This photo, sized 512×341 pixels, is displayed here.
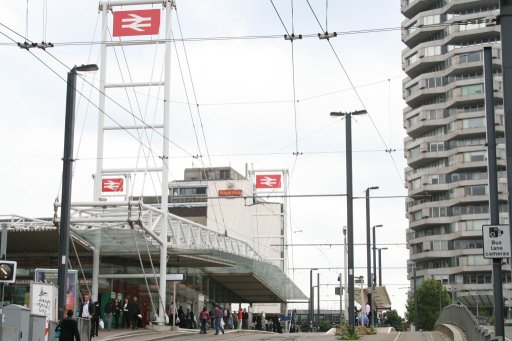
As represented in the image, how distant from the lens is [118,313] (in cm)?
4384

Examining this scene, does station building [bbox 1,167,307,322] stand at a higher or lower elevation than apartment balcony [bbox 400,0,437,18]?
lower

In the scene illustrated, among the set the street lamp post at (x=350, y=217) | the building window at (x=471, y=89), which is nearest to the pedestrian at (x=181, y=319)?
the street lamp post at (x=350, y=217)

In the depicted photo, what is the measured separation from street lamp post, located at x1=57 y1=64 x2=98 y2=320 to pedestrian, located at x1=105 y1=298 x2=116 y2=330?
1561cm

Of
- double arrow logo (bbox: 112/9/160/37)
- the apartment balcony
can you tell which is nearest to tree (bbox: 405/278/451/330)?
the apartment balcony

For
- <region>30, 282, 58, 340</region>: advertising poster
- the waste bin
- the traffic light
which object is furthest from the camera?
<region>30, 282, 58, 340</region>: advertising poster

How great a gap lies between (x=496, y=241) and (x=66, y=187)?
12.9 metres

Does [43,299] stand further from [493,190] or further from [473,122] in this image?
[473,122]

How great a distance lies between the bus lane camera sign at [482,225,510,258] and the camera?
60.5 ft

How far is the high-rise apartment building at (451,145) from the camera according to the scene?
105 m

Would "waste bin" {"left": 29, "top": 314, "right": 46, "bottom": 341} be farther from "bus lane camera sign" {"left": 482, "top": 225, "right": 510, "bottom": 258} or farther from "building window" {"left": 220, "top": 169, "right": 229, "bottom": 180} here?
"building window" {"left": 220, "top": 169, "right": 229, "bottom": 180}

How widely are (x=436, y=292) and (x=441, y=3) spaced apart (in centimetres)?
3632

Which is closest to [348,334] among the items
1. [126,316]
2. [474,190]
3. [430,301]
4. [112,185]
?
[126,316]

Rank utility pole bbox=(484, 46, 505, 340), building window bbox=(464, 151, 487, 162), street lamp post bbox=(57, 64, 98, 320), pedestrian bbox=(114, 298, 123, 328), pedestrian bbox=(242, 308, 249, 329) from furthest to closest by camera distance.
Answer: building window bbox=(464, 151, 487, 162)
pedestrian bbox=(242, 308, 249, 329)
pedestrian bbox=(114, 298, 123, 328)
street lamp post bbox=(57, 64, 98, 320)
utility pole bbox=(484, 46, 505, 340)

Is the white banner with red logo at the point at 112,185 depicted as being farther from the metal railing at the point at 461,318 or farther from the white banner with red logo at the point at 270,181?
the white banner with red logo at the point at 270,181
